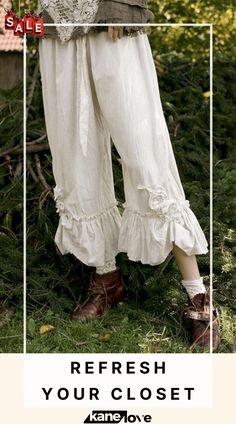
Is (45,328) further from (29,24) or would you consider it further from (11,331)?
(29,24)

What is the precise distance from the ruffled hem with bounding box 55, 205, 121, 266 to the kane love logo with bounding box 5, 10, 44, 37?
66cm

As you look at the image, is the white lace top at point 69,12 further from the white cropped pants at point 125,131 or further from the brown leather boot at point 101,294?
the brown leather boot at point 101,294

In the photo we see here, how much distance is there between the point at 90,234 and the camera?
2727 millimetres

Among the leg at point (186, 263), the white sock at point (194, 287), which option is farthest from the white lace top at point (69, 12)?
the white sock at point (194, 287)

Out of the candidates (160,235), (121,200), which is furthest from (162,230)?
(121,200)

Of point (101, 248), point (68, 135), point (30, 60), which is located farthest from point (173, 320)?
point (30, 60)

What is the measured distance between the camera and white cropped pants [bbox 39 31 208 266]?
2434 millimetres

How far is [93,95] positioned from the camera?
2555 millimetres

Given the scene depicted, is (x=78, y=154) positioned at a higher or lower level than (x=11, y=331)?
higher

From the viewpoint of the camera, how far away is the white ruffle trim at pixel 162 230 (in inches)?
96.7

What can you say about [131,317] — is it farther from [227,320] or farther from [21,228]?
[21,228]

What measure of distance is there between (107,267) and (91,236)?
0.61ft

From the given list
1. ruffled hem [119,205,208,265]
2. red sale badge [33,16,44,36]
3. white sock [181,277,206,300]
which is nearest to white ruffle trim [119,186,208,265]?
ruffled hem [119,205,208,265]

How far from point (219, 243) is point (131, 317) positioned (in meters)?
0.52
